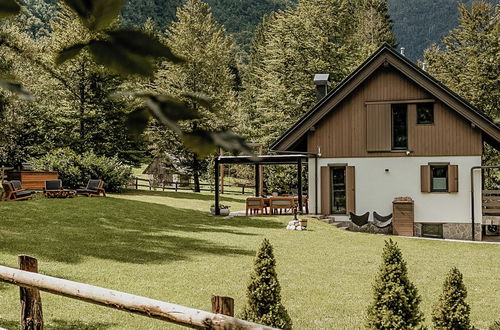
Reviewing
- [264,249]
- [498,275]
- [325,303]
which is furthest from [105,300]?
[498,275]

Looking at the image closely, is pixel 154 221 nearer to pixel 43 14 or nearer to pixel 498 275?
pixel 498 275

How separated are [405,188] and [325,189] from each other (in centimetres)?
337

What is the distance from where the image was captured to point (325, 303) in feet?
32.0

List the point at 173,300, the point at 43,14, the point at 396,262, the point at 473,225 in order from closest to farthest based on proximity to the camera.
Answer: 1. the point at 43,14
2. the point at 396,262
3. the point at 173,300
4. the point at 473,225

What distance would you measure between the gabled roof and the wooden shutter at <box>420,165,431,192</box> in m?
2.57

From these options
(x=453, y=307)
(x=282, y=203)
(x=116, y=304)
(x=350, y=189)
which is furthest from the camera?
(x=282, y=203)

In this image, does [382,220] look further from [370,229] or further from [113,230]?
[113,230]

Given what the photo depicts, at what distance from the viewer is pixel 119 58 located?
834 millimetres

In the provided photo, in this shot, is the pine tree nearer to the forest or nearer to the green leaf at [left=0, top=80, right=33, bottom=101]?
the forest

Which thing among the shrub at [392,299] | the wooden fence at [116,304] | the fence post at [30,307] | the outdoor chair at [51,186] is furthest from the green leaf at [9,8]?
the outdoor chair at [51,186]

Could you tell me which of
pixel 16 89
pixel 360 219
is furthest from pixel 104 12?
pixel 360 219

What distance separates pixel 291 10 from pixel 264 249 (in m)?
38.1

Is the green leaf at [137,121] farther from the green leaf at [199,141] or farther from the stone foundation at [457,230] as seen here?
the stone foundation at [457,230]

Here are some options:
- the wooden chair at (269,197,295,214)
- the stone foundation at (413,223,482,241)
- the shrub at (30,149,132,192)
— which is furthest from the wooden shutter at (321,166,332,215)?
the shrub at (30,149,132,192)
